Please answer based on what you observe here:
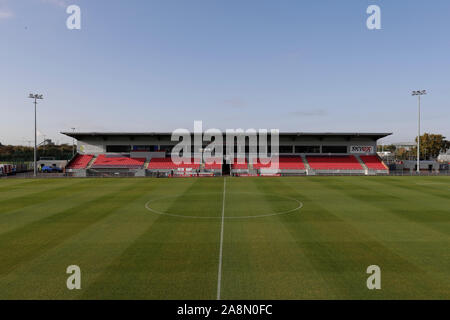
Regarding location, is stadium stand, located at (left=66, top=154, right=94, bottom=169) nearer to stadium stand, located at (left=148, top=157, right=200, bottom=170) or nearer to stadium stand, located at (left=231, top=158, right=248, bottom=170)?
stadium stand, located at (left=148, top=157, right=200, bottom=170)

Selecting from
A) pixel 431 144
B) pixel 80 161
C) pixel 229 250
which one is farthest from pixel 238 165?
pixel 431 144

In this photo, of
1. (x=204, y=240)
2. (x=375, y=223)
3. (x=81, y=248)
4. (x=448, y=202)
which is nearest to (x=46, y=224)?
(x=81, y=248)

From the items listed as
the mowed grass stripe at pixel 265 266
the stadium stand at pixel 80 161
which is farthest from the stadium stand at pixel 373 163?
the stadium stand at pixel 80 161

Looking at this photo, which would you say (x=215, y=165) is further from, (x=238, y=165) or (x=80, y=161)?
(x=80, y=161)

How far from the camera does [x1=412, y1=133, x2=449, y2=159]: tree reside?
348 feet

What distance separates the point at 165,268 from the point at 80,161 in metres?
55.6

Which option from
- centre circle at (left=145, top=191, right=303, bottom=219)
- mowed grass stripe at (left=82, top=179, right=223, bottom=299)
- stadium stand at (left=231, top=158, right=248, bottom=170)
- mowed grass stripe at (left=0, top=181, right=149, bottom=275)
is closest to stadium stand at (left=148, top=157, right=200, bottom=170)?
stadium stand at (left=231, top=158, right=248, bottom=170)

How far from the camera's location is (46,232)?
44.4 feet

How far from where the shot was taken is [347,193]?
A: 25688mm

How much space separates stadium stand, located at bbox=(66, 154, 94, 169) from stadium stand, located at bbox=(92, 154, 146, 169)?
1.97m

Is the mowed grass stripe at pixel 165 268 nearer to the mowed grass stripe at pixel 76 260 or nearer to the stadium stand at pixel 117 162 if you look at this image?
the mowed grass stripe at pixel 76 260

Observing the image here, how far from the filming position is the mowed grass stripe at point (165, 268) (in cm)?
775

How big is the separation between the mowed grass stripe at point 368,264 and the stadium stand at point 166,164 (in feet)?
139

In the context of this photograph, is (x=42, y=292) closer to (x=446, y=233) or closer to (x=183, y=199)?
(x=183, y=199)
